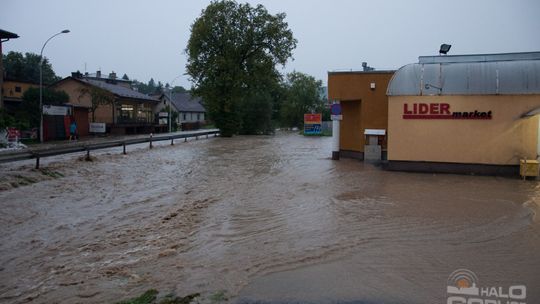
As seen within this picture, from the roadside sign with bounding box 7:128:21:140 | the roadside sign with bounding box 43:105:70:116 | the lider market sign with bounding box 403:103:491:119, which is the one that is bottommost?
the roadside sign with bounding box 7:128:21:140

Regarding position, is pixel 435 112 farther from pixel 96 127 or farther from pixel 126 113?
pixel 126 113

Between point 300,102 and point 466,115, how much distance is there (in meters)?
61.3

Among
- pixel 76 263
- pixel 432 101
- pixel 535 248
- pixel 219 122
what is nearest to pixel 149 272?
pixel 76 263

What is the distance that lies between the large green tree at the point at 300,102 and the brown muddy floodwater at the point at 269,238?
63.0 m

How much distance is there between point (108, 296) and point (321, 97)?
261 ft

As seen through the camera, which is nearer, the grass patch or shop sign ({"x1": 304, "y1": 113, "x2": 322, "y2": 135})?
the grass patch

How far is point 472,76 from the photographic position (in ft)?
57.4

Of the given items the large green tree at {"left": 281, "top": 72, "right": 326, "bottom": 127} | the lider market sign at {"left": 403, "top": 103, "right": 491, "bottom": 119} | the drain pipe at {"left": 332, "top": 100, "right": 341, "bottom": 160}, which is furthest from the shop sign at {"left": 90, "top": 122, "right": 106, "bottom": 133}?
the large green tree at {"left": 281, "top": 72, "right": 326, "bottom": 127}

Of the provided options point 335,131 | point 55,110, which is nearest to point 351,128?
point 335,131

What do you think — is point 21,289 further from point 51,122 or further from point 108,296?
point 51,122

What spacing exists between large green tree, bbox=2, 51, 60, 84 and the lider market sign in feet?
200

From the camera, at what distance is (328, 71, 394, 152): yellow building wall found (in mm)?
22000

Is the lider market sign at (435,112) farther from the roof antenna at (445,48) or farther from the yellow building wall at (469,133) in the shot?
the roof antenna at (445,48)

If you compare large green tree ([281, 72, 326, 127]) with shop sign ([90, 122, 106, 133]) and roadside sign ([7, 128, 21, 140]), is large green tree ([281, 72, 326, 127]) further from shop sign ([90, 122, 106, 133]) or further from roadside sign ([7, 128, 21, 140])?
roadside sign ([7, 128, 21, 140])
